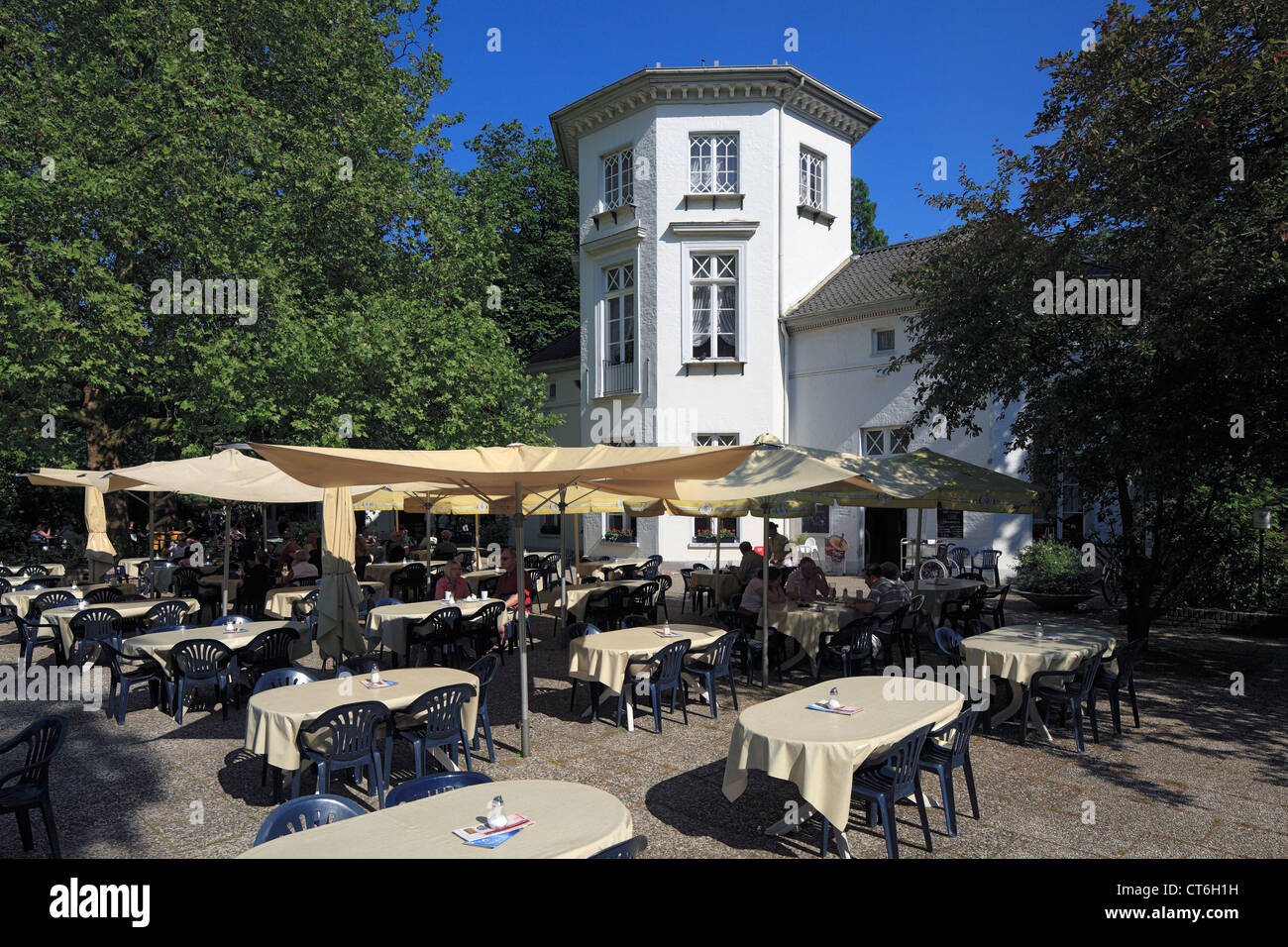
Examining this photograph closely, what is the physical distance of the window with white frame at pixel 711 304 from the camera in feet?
76.5

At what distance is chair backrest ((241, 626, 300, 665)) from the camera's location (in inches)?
358

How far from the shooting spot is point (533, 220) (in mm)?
33625

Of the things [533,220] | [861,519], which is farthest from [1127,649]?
[533,220]

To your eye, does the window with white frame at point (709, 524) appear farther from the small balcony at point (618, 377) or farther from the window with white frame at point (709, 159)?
the window with white frame at point (709, 159)

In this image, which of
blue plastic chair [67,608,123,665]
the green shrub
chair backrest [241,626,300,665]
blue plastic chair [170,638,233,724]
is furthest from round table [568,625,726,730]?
the green shrub

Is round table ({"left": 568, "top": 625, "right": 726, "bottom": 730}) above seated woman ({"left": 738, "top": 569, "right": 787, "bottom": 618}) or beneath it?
beneath

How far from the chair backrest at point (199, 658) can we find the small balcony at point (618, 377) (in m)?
16.2

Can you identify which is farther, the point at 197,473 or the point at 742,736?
the point at 197,473

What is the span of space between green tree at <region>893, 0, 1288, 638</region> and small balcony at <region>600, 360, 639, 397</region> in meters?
11.9

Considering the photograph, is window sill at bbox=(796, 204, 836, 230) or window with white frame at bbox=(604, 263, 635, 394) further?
window with white frame at bbox=(604, 263, 635, 394)

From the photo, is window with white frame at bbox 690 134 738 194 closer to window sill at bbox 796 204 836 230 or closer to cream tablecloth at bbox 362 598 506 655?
window sill at bbox 796 204 836 230

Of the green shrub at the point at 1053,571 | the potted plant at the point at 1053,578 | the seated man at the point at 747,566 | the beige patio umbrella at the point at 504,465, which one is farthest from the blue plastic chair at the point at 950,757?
the green shrub at the point at 1053,571
